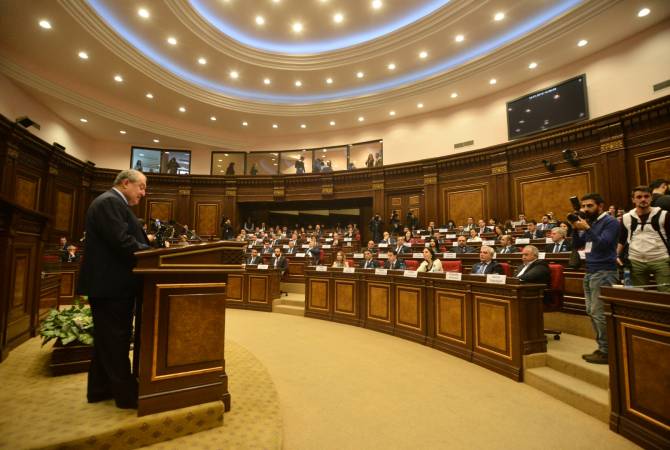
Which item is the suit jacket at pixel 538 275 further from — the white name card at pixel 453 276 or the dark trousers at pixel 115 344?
the dark trousers at pixel 115 344

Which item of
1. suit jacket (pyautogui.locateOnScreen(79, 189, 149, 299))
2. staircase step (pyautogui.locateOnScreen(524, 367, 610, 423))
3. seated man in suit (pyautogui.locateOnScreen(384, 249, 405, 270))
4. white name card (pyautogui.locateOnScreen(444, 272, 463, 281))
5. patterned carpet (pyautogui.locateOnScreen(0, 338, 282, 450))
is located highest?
suit jacket (pyautogui.locateOnScreen(79, 189, 149, 299))

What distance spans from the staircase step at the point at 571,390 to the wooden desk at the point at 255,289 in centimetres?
473

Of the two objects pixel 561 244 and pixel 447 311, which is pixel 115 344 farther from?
pixel 561 244

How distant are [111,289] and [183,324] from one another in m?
0.41

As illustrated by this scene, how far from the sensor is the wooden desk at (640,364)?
71.3 inches

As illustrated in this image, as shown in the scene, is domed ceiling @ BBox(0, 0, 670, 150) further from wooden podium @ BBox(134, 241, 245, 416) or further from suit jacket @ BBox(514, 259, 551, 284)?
wooden podium @ BBox(134, 241, 245, 416)

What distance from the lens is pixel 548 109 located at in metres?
8.65

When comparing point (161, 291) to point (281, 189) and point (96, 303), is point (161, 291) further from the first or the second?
point (281, 189)

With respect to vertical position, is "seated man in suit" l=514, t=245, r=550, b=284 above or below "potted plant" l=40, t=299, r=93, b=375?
above

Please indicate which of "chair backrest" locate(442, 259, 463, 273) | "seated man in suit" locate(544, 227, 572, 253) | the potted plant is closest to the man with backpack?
"seated man in suit" locate(544, 227, 572, 253)

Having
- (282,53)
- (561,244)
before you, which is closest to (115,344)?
(561,244)

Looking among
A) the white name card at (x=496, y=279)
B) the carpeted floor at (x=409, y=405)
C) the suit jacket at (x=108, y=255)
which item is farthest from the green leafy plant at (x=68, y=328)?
the white name card at (x=496, y=279)

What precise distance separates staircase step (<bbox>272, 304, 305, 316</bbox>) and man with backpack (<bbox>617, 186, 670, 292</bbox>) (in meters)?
4.74

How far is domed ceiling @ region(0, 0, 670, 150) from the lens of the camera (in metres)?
7.39
